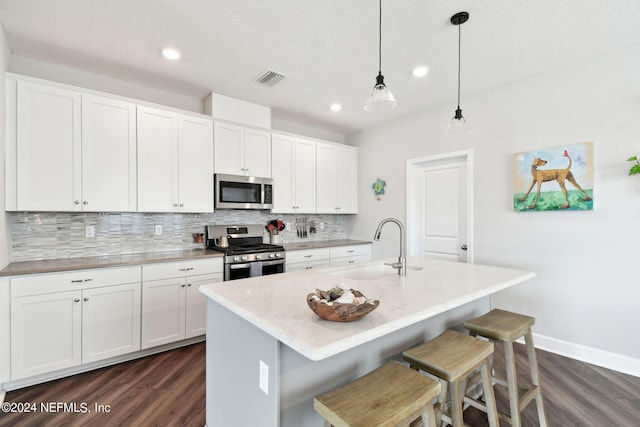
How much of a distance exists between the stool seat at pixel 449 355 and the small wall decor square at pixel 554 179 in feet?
6.51

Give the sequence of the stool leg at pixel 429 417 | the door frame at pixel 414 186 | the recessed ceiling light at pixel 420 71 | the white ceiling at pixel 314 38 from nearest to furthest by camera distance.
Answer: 1. the stool leg at pixel 429 417
2. the white ceiling at pixel 314 38
3. the recessed ceiling light at pixel 420 71
4. the door frame at pixel 414 186

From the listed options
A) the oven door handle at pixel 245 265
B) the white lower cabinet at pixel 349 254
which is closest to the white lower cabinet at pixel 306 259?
the white lower cabinet at pixel 349 254

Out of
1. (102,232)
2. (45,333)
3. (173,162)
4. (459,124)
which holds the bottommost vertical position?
(45,333)

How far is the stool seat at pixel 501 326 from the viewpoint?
5.53 ft

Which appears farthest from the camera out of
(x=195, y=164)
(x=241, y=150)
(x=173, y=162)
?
(x=241, y=150)

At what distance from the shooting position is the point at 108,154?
274cm

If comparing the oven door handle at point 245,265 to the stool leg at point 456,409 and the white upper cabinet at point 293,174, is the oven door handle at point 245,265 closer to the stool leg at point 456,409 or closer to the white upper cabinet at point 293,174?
the white upper cabinet at point 293,174

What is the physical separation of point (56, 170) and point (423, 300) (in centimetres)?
307

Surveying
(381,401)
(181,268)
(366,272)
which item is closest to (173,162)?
(181,268)

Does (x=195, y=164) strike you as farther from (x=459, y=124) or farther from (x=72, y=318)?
(x=459, y=124)

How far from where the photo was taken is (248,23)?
7.09 feet

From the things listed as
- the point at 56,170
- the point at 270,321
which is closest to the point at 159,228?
the point at 56,170

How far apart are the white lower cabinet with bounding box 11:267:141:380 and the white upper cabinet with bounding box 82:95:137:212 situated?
68 centimetres

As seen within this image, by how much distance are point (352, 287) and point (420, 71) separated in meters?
2.30
